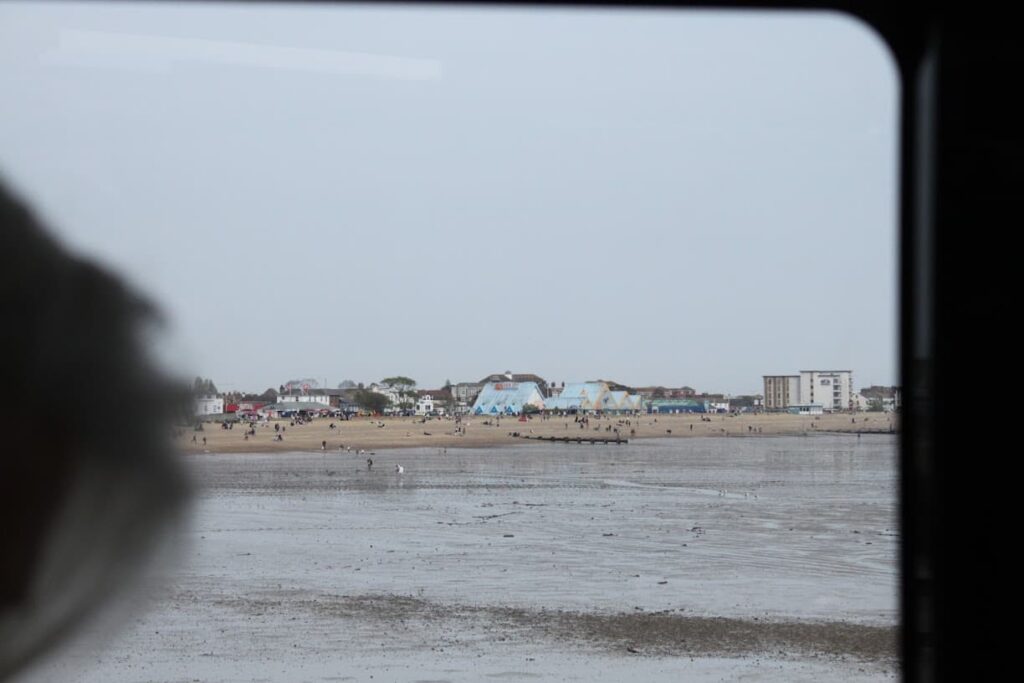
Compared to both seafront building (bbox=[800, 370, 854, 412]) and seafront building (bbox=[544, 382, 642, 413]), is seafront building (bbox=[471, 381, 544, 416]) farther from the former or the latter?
seafront building (bbox=[800, 370, 854, 412])

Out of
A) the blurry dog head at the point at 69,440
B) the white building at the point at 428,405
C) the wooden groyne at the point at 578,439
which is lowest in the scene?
the wooden groyne at the point at 578,439

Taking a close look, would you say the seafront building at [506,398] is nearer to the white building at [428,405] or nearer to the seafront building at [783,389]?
the white building at [428,405]

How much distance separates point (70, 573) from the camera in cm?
231

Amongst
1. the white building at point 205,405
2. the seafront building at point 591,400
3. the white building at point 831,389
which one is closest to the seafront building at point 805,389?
the white building at point 831,389

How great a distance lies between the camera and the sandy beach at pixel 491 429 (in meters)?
45.1

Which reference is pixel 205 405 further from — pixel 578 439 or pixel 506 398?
pixel 506 398

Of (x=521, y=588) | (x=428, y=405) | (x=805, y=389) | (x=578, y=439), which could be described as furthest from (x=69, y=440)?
(x=428, y=405)

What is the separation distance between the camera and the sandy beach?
148 feet

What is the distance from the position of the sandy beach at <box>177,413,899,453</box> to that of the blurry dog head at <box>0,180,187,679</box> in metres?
36.9

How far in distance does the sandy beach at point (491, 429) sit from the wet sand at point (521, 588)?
2016 centimetres
